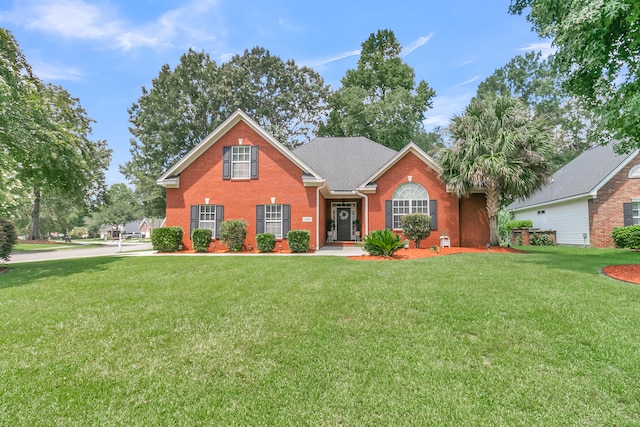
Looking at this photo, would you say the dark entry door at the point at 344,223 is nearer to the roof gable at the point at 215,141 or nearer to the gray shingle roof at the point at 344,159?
the gray shingle roof at the point at 344,159

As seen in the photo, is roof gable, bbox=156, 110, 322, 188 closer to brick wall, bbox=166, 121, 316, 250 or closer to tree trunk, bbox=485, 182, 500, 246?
brick wall, bbox=166, 121, 316, 250

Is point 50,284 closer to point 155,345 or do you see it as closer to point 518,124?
point 155,345

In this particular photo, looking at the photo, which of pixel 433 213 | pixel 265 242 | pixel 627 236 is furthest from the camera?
pixel 433 213

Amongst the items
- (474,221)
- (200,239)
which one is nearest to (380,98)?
(474,221)

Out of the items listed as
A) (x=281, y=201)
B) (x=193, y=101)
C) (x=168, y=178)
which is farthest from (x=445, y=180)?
(x=193, y=101)

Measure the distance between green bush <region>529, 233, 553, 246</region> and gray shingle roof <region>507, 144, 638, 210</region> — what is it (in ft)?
8.23

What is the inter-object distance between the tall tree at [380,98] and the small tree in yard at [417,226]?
17161 millimetres

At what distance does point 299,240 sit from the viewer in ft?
49.8

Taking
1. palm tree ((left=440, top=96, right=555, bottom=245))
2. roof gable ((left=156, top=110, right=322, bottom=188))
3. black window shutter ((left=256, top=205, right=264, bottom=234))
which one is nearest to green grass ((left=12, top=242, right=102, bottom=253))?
roof gable ((left=156, top=110, right=322, bottom=188))

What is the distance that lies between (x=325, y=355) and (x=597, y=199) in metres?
21.2

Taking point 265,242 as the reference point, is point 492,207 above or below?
above

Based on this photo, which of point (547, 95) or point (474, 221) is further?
point (547, 95)

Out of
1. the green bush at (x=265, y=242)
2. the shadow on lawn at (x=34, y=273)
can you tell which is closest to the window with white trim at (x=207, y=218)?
the green bush at (x=265, y=242)

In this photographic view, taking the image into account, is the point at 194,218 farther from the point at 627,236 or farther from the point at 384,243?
the point at 627,236
